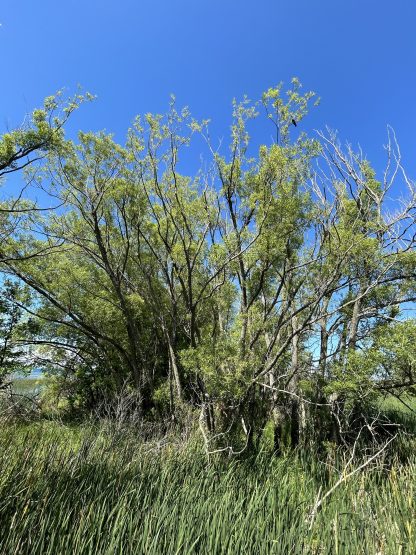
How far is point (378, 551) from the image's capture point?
2.88 meters

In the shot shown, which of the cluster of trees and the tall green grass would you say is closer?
the tall green grass

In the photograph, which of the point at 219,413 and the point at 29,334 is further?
the point at 29,334

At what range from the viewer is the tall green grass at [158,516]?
2840mm

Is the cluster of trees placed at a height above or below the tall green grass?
above

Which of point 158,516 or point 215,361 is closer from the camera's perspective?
point 158,516

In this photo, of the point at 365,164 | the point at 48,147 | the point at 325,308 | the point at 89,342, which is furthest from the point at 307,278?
the point at 89,342

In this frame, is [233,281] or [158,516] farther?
[233,281]

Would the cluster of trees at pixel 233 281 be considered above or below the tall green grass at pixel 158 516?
above

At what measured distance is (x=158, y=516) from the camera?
324cm

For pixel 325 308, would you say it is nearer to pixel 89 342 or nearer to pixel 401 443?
pixel 401 443

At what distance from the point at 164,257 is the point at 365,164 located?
5.45 m

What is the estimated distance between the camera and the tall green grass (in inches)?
112

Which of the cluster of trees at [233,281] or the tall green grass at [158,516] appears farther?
the cluster of trees at [233,281]

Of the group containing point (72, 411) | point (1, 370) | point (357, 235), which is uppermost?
point (357, 235)
